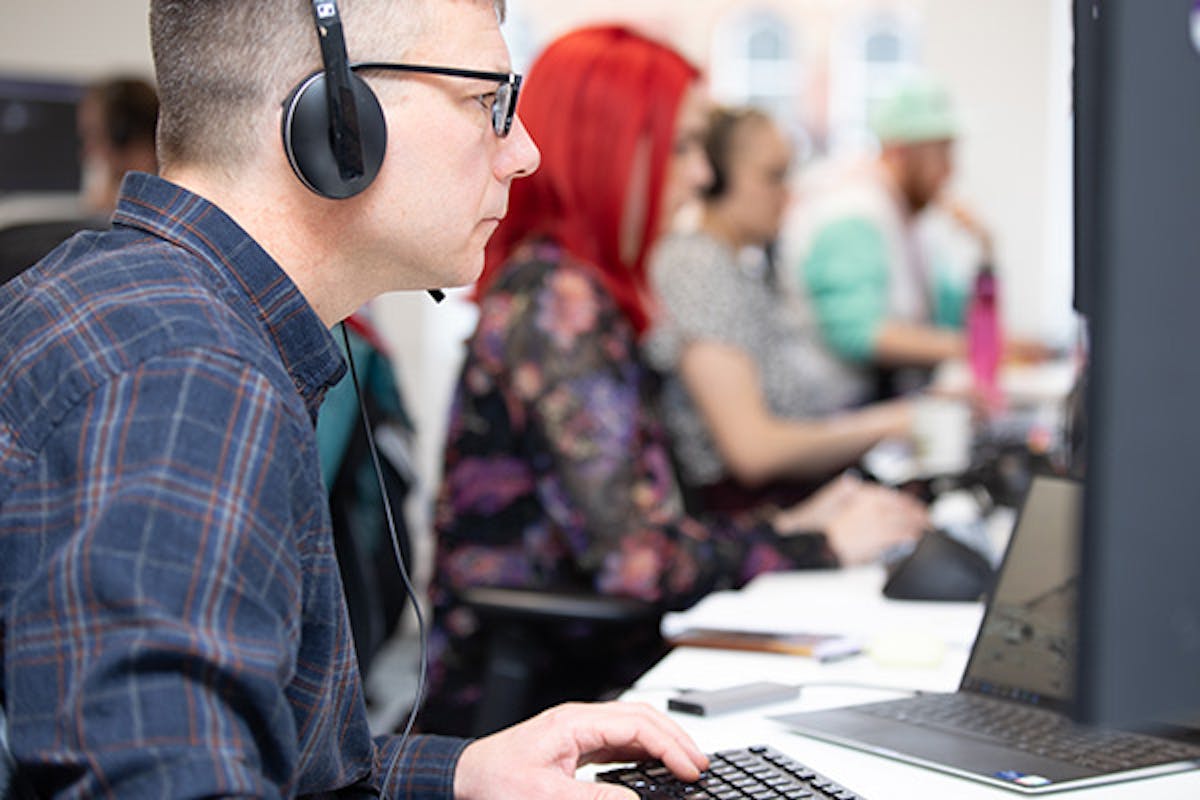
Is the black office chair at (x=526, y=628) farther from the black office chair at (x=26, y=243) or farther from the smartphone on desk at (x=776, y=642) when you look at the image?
the black office chair at (x=26, y=243)

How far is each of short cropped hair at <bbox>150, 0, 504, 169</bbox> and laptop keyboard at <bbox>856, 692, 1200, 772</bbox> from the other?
0.67 meters

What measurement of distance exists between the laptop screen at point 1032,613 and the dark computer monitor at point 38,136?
322cm

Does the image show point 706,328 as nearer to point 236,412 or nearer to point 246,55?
point 246,55

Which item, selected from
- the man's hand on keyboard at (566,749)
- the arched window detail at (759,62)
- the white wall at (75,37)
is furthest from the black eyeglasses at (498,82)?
the arched window detail at (759,62)

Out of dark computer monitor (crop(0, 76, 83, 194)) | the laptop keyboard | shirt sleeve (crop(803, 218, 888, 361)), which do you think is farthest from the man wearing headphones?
dark computer monitor (crop(0, 76, 83, 194))

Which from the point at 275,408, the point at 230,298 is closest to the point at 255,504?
the point at 275,408

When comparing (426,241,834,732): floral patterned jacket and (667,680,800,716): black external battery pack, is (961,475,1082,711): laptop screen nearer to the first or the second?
(667,680,800,716): black external battery pack

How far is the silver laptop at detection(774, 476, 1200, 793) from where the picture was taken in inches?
39.8

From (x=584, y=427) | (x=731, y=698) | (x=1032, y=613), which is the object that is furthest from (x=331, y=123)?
(x=584, y=427)

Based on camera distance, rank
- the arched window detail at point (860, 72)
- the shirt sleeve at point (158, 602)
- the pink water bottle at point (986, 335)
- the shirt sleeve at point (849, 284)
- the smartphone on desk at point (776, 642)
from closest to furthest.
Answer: the shirt sleeve at point (158, 602), the smartphone on desk at point (776, 642), the pink water bottle at point (986, 335), the shirt sleeve at point (849, 284), the arched window detail at point (860, 72)

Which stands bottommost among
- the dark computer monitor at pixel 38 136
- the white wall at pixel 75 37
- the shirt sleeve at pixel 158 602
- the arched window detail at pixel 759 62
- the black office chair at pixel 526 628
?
the black office chair at pixel 526 628

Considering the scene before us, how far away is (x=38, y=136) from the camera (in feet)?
12.5

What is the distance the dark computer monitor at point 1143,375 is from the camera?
0.44 metres

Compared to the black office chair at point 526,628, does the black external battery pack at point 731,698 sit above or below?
above
